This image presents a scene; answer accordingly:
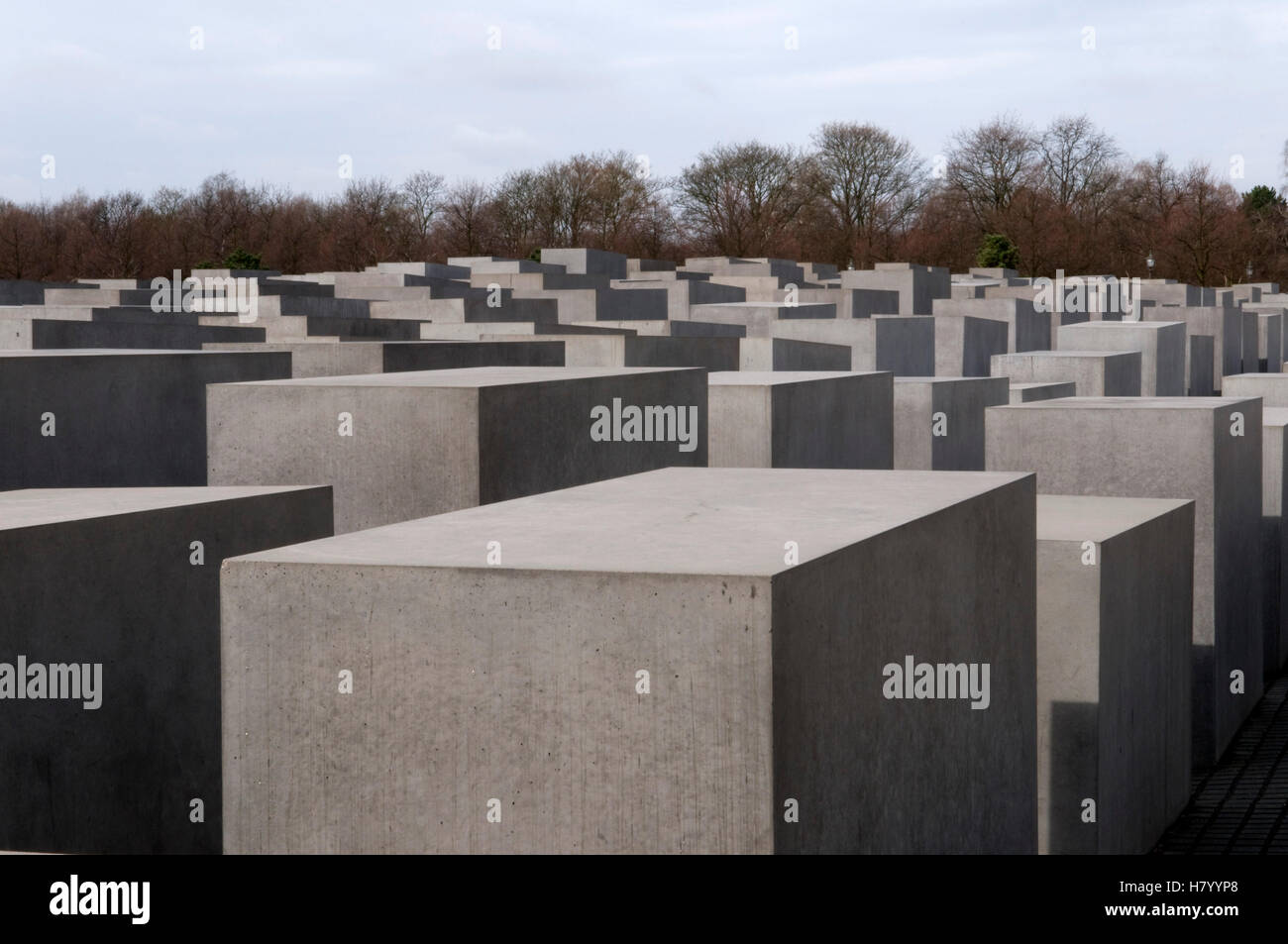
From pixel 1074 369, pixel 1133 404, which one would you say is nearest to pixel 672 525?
pixel 1133 404

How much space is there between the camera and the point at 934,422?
13375mm

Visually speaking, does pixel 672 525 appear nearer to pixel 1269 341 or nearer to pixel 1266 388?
pixel 1266 388

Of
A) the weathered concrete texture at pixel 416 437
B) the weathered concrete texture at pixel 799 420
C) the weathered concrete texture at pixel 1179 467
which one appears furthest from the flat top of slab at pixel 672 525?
the weathered concrete texture at pixel 1179 467

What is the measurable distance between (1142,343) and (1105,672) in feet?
41.2

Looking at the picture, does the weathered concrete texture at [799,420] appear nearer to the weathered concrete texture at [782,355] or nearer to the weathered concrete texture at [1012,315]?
the weathered concrete texture at [782,355]

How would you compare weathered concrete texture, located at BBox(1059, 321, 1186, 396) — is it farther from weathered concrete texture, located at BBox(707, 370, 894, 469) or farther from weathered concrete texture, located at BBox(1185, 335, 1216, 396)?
weathered concrete texture, located at BBox(707, 370, 894, 469)

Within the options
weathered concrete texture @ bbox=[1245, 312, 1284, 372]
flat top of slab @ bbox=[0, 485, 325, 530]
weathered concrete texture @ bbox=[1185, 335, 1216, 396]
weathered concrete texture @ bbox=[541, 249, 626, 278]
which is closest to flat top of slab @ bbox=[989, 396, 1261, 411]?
flat top of slab @ bbox=[0, 485, 325, 530]

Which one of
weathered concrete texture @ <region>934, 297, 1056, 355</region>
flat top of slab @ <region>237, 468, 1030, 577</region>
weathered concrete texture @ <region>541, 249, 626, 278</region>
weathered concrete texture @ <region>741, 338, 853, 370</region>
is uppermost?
weathered concrete texture @ <region>541, 249, 626, 278</region>

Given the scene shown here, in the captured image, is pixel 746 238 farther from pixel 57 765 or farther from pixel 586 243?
pixel 57 765

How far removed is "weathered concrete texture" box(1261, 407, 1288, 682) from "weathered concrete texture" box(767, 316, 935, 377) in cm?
501

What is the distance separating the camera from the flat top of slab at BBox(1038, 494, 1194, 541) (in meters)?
7.62
